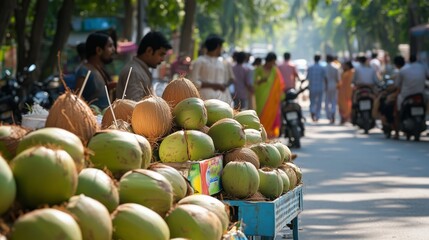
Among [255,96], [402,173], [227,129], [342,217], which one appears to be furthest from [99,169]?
[255,96]

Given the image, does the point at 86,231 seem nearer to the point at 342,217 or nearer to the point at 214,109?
A: the point at 214,109

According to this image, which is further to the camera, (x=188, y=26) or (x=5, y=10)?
(x=188, y=26)

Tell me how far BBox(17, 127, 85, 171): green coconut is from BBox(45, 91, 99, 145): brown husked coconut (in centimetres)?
42

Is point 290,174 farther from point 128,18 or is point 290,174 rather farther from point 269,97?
point 128,18

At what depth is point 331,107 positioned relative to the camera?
28125 mm

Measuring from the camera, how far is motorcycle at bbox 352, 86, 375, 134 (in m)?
22.7

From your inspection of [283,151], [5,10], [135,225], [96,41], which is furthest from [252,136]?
[5,10]

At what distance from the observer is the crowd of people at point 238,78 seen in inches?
355

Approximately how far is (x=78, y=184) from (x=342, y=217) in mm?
5919

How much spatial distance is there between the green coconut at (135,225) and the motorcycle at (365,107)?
18636mm

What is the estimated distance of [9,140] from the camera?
4590 millimetres

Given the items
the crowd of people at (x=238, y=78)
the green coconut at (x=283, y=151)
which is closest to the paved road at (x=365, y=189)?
the crowd of people at (x=238, y=78)

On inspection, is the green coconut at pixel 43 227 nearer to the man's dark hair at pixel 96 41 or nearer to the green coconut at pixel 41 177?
the green coconut at pixel 41 177

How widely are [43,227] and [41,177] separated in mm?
332
